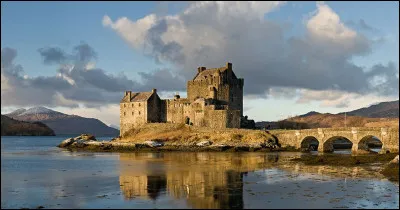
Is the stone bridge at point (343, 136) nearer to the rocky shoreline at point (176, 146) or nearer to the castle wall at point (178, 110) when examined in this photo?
the rocky shoreline at point (176, 146)

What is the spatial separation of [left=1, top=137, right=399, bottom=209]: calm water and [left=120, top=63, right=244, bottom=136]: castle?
38124 mm

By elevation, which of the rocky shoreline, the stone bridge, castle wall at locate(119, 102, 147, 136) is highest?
castle wall at locate(119, 102, 147, 136)

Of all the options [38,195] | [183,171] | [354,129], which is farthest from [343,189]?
[354,129]

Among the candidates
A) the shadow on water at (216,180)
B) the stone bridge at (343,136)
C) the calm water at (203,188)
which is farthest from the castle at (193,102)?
the calm water at (203,188)

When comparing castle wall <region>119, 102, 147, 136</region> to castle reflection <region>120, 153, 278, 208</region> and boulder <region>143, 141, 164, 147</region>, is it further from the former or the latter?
castle reflection <region>120, 153, 278, 208</region>

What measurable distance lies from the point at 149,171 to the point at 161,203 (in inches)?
582

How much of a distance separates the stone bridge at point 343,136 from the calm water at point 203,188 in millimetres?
16663

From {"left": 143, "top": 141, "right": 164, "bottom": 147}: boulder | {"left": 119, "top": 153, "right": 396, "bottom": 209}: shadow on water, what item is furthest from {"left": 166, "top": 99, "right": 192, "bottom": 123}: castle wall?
{"left": 119, "top": 153, "right": 396, "bottom": 209}: shadow on water

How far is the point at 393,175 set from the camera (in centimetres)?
3106

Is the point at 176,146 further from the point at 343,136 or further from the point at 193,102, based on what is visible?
the point at 343,136

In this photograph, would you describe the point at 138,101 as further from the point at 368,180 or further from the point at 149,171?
the point at 368,180

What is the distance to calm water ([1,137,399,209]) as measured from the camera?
22.9 meters

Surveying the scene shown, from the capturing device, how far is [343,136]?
57500 mm

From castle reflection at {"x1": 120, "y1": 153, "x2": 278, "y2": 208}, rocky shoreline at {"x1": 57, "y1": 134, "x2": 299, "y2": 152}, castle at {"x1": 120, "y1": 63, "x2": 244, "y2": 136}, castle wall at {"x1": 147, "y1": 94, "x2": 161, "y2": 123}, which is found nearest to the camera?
castle reflection at {"x1": 120, "y1": 153, "x2": 278, "y2": 208}
